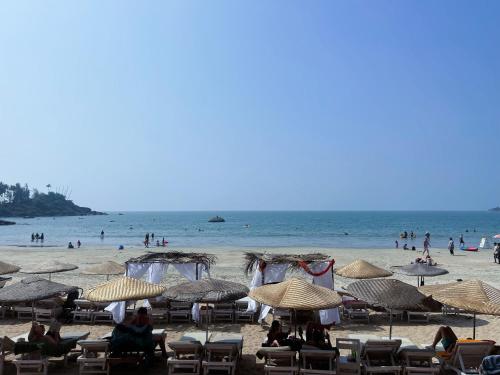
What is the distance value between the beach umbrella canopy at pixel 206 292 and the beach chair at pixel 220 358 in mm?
1063

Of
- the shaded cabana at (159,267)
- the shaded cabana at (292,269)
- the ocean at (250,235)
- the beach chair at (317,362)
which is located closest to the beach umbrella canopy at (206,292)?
the beach chair at (317,362)

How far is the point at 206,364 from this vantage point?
325 inches

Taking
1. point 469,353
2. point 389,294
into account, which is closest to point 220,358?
point 389,294

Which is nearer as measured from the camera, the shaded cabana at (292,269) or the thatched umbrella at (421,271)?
the shaded cabana at (292,269)

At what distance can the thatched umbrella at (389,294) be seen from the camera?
8.77 meters

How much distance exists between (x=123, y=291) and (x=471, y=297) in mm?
6681

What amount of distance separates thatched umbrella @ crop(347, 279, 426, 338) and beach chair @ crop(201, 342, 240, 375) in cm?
278

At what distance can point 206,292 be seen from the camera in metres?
9.59

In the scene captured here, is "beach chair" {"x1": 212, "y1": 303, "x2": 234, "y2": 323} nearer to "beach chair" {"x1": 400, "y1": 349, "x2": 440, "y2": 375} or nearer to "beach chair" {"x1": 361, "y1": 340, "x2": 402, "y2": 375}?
"beach chair" {"x1": 361, "y1": 340, "x2": 402, "y2": 375}

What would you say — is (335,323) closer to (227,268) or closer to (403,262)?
(227,268)

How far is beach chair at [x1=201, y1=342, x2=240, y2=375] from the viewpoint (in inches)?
327

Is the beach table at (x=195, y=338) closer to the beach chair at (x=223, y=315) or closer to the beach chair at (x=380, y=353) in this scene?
the beach chair at (x=380, y=353)

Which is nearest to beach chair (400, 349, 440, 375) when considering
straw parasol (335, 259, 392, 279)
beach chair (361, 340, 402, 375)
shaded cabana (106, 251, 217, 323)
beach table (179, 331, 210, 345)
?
beach chair (361, 340, 402, 375)

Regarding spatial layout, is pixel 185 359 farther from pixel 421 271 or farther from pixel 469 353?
pixel 421 271
